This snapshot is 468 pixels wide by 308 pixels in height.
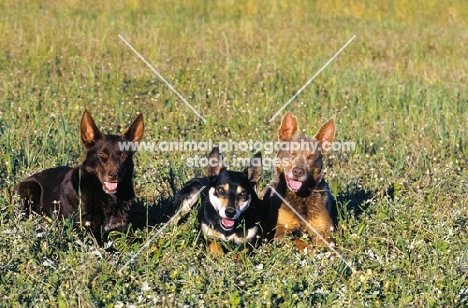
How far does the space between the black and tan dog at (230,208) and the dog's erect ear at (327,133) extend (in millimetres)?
846

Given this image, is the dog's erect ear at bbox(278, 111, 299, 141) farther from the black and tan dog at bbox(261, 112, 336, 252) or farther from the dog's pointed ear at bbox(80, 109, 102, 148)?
the dog's pointed ear at bbox(80, 109, 102, 148)

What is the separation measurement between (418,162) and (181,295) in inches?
184

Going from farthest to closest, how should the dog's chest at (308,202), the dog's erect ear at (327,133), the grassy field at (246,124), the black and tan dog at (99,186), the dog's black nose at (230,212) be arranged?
the dog's erect ear at (327,133) < the dog's chest at (308,202) < the black and tan dog at (99,186) < the dog's black nose at (230,212) < the grassy field at (246,124)

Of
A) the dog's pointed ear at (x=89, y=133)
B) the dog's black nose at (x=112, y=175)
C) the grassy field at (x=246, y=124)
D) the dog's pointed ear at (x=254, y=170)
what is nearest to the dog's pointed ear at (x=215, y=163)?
the dog's pointed ear at (x=254, y=170)

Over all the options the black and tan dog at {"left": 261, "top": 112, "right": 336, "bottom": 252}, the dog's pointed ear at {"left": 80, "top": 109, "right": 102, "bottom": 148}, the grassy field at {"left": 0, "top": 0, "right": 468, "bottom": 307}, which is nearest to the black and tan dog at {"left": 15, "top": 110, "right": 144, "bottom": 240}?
the dog's pointed ear at {"left": 80, "top": 109, "right": 102, "bottom": 148}

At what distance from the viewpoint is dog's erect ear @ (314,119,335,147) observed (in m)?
7.94

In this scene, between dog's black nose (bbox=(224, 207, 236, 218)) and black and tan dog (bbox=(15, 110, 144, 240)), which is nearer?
dog's black nose (bbox=(224, 207, 236, 218))

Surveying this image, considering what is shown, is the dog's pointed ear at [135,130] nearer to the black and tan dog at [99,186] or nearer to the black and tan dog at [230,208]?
the black and tan dog at [99,186]

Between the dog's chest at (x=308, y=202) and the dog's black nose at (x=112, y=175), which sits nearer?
the dog's black nose at (x=112, y=175)

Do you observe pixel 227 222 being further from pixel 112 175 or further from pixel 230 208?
pixel 112 175

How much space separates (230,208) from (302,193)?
1057 millimetres

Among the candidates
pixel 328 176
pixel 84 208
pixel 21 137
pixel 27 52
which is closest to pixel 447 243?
pixel 328 176

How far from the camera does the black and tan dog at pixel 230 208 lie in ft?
22.8

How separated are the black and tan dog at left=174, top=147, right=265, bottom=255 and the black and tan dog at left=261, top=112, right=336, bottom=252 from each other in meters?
0.24
